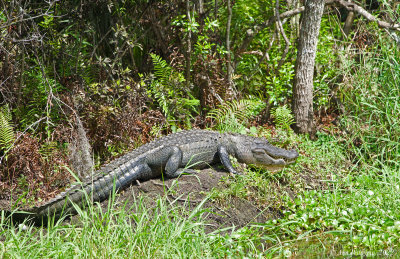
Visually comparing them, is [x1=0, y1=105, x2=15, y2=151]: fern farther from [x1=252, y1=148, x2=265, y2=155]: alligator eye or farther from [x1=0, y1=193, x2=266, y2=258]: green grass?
[x1=252, y1=148, x2=265, y2=155]: alligator eye

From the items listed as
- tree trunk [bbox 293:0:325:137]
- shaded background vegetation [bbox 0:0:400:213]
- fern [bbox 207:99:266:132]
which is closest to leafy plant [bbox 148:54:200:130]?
shaded background vegetation [bbox 0:0:400:213]

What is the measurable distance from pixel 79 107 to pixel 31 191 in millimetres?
1492

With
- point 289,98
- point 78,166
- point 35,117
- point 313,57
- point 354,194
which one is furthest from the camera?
point 289,98

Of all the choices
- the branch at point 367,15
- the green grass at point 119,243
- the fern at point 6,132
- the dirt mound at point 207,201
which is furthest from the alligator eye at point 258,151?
the fern at point 6,132

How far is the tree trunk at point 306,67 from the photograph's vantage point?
7.47 metres

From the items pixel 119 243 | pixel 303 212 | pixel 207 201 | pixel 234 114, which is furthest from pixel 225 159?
pixel 119 243

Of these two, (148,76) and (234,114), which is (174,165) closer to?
(148,76)

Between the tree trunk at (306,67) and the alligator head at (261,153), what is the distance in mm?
1219

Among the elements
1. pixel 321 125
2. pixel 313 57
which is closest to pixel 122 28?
pixel 313 57

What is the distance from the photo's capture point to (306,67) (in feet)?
25.2

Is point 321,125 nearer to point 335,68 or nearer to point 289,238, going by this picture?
point 335,68

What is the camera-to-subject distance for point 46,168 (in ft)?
20.7

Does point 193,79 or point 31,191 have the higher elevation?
point 193,79

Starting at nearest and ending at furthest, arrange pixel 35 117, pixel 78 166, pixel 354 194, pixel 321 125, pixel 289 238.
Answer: pixel 289 238, pixel 354 194, pixel 78 166, pixel 35 117, pixel 321 125
